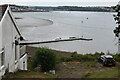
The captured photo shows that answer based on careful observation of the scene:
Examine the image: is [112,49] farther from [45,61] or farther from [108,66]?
[45,61]

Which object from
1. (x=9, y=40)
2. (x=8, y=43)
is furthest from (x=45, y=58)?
(x=8, y=43)

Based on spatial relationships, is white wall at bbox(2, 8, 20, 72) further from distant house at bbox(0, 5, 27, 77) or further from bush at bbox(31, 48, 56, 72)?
bush at bbox(31, 48, 56, 72)

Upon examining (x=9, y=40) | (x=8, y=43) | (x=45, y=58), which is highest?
(x=9, y=40)

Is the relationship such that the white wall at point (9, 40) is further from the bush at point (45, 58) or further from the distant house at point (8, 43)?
the bush at point (45, 58)

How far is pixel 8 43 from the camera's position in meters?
15.3

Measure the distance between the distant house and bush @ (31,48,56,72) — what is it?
397 centimetres

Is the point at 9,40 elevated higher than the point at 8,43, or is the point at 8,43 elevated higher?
the point at 9,40

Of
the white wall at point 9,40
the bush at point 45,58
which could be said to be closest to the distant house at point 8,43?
the white wall at point 9,40

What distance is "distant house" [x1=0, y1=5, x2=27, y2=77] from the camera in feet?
45.8

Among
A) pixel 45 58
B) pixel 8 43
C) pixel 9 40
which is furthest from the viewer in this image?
pixel 45 58

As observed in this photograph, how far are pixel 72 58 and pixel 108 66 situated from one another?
7111 mm

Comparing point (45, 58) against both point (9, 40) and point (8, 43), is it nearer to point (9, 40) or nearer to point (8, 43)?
point (9, 40)

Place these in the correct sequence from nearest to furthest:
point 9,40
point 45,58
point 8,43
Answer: point 8,43 < point 9,40 < point 45,58

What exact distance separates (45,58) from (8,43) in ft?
24.5
